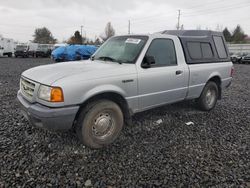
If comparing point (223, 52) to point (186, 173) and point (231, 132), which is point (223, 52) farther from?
point (186, 173)

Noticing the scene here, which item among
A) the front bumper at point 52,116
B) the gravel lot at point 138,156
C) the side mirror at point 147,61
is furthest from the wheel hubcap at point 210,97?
the front bumper at point 52,116

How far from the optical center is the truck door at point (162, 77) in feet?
11.8

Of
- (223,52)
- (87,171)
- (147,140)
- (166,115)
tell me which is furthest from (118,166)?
(223,52)

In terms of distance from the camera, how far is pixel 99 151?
319 centimetres

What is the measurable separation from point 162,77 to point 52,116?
6.94ft

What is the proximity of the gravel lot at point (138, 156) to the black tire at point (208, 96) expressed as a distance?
639 mm

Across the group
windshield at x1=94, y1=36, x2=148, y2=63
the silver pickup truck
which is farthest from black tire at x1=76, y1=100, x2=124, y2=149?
windshield at x1=94, y1=36, x2=148, y2=63

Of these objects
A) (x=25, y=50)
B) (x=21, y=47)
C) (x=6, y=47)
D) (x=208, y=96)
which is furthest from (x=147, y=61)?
(x=6, y=47)

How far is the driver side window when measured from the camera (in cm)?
378

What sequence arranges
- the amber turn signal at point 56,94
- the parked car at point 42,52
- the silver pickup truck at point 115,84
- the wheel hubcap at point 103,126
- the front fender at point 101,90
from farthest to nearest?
1. the parked car at point 42,52
2. the wheel hubcap at point 103,126
3. the front fender at point 101,90
4. the silver pickup truck at point 115,84
5. the amber turn signal at point 56,94

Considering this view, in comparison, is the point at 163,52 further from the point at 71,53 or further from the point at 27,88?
the point at 71,53

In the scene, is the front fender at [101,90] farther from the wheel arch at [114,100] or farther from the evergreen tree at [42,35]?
the evergreen tree at [42,35]

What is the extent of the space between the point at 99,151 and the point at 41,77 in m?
1.44

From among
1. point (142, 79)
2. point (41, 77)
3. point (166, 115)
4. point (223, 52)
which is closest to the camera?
point (41, 77)
